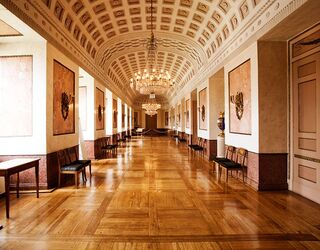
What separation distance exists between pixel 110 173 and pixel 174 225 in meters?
4.63

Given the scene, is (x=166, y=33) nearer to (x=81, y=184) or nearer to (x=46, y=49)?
(x=46, y=49)

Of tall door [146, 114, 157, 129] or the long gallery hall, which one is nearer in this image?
the long gallery hall

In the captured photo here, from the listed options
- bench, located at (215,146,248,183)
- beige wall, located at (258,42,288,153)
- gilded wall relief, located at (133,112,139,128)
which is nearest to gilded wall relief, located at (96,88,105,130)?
bench, located at (215,146,248,183)

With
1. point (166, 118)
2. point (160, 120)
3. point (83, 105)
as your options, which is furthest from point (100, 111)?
point (160, 120)

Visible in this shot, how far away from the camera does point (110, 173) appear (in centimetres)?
814

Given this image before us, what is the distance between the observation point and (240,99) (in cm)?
725

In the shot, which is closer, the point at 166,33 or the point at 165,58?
the point at 166,33

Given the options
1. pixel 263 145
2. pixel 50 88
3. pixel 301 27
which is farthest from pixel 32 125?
pixel 301 27

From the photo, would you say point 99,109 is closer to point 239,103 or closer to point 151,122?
point 239,103

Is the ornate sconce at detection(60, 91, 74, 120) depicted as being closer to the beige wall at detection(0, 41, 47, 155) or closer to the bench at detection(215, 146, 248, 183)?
the beige wall at detection(0, 41, 47, 155)

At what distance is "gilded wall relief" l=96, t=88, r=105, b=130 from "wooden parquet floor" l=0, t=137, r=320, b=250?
5388mm

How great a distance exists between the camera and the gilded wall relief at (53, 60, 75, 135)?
658 centimetres

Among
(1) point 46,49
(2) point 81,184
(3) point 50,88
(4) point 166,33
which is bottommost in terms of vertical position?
(2) point 81,184

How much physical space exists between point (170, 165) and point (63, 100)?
469 cm
